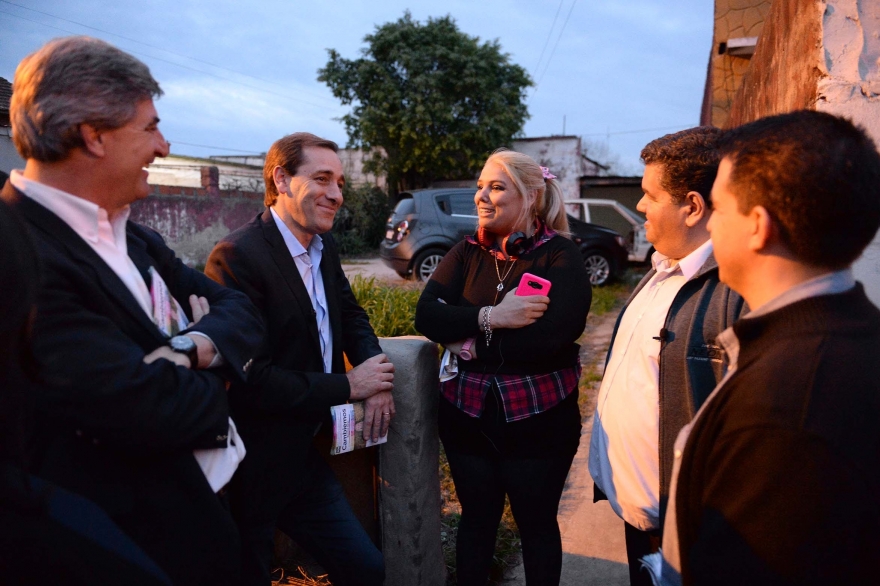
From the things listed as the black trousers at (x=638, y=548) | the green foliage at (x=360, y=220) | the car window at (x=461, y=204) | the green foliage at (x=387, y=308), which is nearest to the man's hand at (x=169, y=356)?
the black trousers at (x=638, y=548)

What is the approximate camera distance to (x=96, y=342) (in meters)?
1.24

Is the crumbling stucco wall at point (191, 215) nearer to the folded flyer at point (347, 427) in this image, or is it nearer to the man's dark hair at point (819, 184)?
the folded flyer at point (347, 427)

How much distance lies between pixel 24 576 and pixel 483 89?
20.0m

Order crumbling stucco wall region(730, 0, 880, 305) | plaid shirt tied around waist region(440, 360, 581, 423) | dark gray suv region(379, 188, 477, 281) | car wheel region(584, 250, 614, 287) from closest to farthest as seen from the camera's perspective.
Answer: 1. crumbling stucco wall region(730, 0, 880, 305)
2. plaid shirt tied around waist region(440, 360, 581, 423)
3. dark gray suv region(379, 188, 477, 281)
4. car wheel region(584, 250, 614, 287)

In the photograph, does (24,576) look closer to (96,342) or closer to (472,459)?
(96,342)

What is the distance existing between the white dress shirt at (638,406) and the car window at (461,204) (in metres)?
8.55

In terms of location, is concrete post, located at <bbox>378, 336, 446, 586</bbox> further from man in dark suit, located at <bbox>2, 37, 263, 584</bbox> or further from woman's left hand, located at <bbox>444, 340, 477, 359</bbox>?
man in dark suit, located at <bbox>2, 37, 263, 584</bbox>

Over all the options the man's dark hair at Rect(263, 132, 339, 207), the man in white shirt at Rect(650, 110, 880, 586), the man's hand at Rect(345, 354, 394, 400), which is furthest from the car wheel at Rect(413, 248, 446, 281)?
the man in white shirt at Rect(650, 110, 880, 586)

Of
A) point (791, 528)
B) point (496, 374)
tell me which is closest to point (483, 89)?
point (496, 374)

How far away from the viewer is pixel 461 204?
10594 millimetres

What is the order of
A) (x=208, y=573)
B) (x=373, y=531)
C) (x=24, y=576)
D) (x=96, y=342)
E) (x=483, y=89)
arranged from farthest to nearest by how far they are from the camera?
(x=483, y=89) → (x=373, y=531) → (x=208, y=573) → (x=96, y=342) → (x=24, y=576)

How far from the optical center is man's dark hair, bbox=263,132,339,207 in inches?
89.7

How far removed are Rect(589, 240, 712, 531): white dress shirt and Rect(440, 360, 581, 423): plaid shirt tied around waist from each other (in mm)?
226

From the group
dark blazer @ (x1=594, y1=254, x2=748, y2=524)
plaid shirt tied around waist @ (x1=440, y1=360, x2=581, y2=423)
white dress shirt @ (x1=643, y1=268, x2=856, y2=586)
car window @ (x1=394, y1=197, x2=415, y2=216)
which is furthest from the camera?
car window @ (x1=394, y1=197, x2=415, y2=216)
